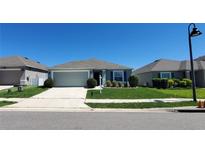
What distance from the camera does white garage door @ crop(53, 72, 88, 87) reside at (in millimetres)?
27594

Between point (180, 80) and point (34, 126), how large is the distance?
85.4ft

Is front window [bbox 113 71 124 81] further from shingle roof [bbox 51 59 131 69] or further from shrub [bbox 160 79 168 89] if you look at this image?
shrub [bbox 160 79 168 89]

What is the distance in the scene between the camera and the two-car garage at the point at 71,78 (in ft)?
90.4

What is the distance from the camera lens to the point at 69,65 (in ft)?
94.4

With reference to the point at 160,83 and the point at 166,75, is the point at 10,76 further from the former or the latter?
the point at 166,75

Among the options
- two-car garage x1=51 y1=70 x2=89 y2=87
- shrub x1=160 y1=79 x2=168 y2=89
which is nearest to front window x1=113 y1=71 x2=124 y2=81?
two-car garage x1=51 y1=70 x2=89 y2=87

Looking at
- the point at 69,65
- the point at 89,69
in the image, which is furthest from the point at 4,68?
the point at 89,69

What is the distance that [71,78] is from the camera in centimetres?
2784

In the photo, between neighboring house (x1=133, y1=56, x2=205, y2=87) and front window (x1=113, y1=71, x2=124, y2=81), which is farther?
neighboring house (x1=133, y1=56, x2=205, y2=87)

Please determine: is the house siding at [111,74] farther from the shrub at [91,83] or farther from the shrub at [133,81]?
the shrub at [91,83]

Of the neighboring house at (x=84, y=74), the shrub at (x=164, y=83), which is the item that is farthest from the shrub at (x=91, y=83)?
the shrub at (x=164, y=83)

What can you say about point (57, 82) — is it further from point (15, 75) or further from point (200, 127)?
point (200, 127)

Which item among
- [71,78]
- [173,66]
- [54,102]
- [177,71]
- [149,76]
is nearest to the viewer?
[54,102]

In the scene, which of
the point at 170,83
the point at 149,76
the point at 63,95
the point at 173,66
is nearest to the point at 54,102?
the point at 63,95
